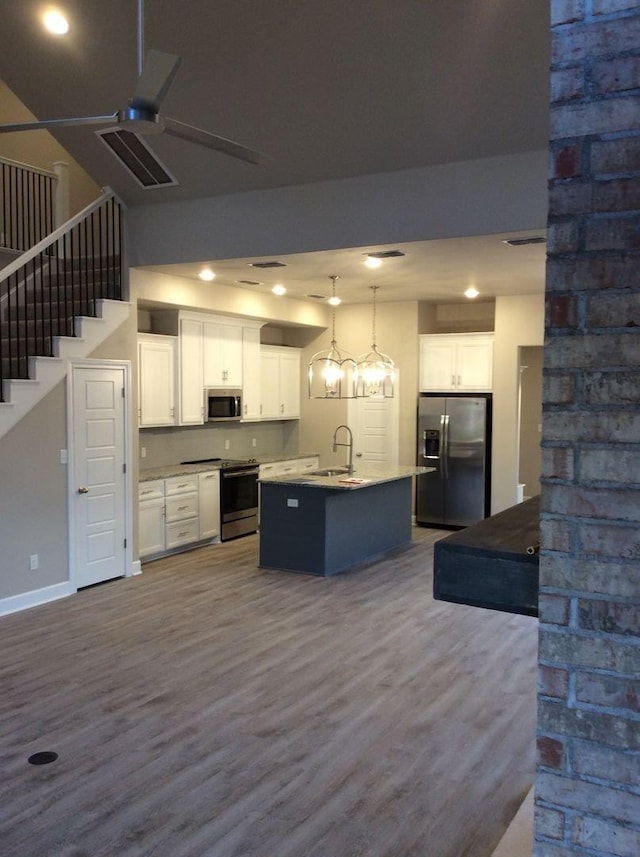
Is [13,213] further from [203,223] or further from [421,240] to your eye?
[421,240]

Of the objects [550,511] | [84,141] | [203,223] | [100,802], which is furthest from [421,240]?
[550,511]

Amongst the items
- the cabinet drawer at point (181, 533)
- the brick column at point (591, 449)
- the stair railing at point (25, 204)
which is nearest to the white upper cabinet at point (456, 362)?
the cabinet drawer at point (181, 533)

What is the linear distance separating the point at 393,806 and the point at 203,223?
17.3 feet

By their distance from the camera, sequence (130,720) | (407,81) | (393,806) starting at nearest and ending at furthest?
(393,806) → (130,720) → (407,81)

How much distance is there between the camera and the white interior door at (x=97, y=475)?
669cm

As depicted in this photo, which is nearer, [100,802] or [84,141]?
[100,802]

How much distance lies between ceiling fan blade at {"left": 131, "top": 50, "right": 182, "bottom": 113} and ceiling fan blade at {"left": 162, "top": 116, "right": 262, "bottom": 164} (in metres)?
0.11

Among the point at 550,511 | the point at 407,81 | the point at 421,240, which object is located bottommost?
the point at 550,511

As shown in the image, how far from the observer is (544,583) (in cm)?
141

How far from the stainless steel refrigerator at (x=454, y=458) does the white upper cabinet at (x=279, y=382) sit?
6.22ft

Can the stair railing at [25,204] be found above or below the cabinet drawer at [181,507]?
above

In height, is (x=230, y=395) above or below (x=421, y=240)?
below

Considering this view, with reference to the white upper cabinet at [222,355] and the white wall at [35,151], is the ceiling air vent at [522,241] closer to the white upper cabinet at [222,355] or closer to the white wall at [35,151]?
the white upper cabinet at [222,355]

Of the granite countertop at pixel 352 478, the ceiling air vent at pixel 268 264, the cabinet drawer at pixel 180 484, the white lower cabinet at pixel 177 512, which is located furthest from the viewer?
the cabinet drawer at pixel 180 484
